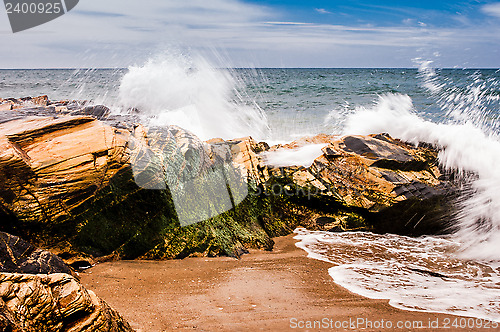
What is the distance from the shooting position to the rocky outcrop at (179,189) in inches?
136

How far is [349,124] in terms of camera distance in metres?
8.29

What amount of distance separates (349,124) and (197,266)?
18.3 feet

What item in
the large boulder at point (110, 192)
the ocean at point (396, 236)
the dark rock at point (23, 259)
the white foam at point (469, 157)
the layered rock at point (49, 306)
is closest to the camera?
the layered rock at point (49, 306)

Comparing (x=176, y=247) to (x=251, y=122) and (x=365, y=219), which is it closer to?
(x=365, y=219)

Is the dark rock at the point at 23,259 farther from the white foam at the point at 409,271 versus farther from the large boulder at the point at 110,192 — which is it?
the white foam at the point at 409,271

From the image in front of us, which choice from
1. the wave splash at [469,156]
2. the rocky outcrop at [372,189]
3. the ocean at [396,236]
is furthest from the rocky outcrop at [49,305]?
the wave splash at [469,156]

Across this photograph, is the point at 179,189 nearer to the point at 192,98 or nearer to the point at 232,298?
the point at 232,298

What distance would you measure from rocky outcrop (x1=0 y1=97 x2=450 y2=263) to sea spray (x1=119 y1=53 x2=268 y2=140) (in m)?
2.82

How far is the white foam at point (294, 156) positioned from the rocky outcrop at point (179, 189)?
112 millimetres

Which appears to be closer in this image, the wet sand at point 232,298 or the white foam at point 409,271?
the wet sand at point 232,298

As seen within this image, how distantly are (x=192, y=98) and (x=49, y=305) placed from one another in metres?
8.17

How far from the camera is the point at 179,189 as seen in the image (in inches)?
166

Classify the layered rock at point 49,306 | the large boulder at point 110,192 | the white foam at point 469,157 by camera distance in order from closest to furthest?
1. the layered rock at point 49,306
2. the large boulder at point 110,192
3. the white foam at point 469,157

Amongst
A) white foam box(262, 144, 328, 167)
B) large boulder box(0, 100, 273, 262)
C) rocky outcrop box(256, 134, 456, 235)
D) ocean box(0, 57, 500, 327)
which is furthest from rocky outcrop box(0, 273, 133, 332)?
white foam box(262, 144, 328, 167)
